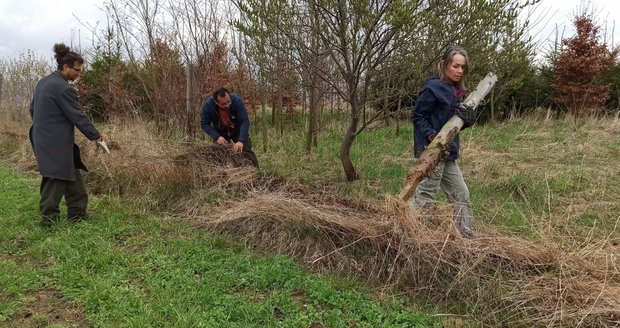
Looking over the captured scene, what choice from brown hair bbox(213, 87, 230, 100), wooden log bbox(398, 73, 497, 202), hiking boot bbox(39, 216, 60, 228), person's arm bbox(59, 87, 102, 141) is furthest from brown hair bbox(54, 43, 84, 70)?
wooden log bbox(398, 73, 497, 202)

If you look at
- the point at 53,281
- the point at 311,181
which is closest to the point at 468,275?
the point at 53,281

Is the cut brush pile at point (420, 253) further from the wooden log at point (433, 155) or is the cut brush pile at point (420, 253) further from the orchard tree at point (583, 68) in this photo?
the orchard tree at point (583, 68)

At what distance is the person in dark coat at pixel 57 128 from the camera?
441 centimetres

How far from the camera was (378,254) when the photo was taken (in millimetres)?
3529

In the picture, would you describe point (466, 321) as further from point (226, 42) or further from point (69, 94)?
point (226, 42)

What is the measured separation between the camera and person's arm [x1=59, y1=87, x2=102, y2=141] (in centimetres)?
441

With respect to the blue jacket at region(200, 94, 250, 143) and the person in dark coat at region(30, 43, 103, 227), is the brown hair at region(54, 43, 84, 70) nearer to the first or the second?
the person in dark coat at region(30, 43, 103, 227)

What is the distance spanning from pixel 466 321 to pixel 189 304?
1.79 m

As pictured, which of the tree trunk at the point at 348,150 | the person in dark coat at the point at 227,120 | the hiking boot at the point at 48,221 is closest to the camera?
the hiking boot at the point at 48,221

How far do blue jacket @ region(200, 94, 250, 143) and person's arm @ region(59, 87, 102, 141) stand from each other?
1.75 meters

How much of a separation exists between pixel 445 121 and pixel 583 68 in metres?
12.5

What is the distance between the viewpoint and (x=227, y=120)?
243 inches

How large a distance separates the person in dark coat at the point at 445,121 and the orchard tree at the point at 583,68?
1183 centimetres

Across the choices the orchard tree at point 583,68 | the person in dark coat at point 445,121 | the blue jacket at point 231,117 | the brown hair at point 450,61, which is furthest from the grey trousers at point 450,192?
the orchard tree at point 583,68
